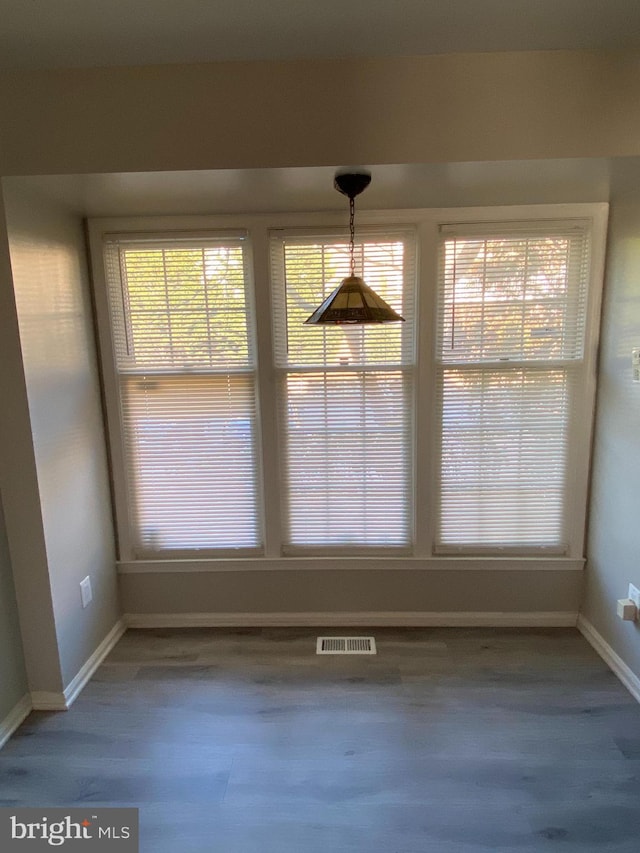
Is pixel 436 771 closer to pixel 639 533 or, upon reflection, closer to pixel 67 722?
pixel 639 533

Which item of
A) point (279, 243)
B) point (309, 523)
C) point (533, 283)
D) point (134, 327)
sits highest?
point (279, 243)

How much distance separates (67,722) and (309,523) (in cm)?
139

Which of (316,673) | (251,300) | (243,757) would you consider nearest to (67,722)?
(243,757)

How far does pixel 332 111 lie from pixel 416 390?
1319mm

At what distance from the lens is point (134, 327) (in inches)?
100

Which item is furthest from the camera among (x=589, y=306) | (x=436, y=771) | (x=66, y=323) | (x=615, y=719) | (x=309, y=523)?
(x=309, y=523)

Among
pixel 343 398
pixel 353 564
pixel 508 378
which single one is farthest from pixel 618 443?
pixel 353 564

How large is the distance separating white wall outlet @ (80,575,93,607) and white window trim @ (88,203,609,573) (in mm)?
326

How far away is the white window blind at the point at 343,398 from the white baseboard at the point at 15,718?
4.51 ft

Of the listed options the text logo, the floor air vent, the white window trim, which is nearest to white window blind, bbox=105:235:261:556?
the white window trim

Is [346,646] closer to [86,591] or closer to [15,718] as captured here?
[86,591]

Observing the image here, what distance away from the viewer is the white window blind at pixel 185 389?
2486 mm

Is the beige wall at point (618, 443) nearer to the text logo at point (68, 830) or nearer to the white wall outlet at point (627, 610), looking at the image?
the white wall outlet at point (627, 610)

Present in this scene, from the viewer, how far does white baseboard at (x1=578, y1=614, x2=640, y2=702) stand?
217 cm
